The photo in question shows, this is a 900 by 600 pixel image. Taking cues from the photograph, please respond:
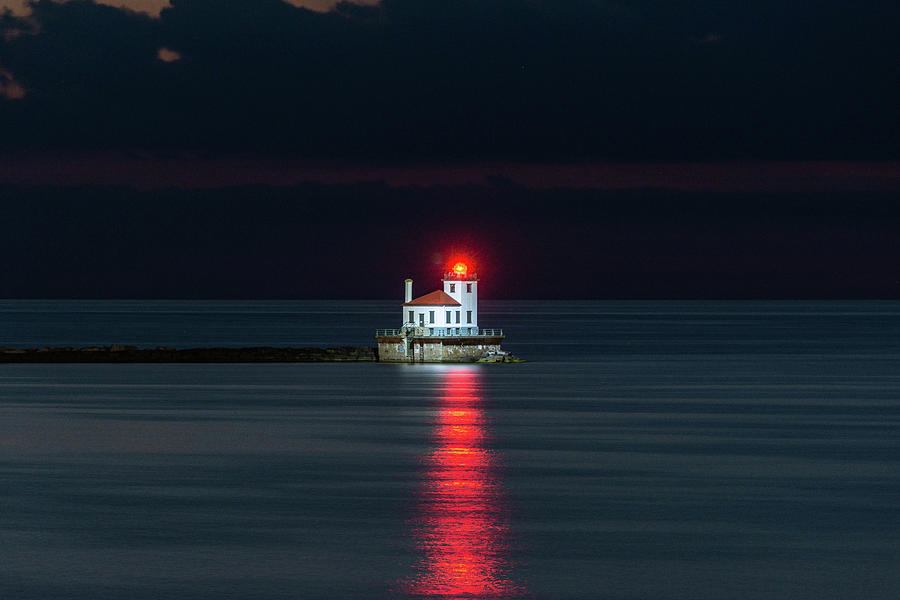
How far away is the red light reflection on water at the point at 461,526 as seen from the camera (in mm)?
25078

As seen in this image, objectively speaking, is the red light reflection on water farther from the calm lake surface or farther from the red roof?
the red roof

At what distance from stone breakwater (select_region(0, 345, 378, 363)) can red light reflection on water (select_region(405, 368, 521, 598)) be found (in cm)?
6799

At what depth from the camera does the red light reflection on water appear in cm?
2508

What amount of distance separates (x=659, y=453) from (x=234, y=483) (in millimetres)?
16381

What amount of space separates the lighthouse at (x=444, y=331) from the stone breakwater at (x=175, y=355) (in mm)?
4727

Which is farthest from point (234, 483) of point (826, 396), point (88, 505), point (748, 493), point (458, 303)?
point (458, 303)

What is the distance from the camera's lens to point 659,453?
161ft

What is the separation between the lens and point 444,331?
119312 millimetres

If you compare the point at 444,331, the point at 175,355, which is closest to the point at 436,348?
the point at 444,331

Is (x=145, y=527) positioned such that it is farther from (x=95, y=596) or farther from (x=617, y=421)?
(x=617, y=421)

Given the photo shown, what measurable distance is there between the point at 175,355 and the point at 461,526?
316ft

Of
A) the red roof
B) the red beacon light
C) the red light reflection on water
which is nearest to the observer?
the red light reflection on water

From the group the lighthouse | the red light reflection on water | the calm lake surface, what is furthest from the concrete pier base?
the red light reflection on water

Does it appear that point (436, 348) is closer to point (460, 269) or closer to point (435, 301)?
point (435, 301)
